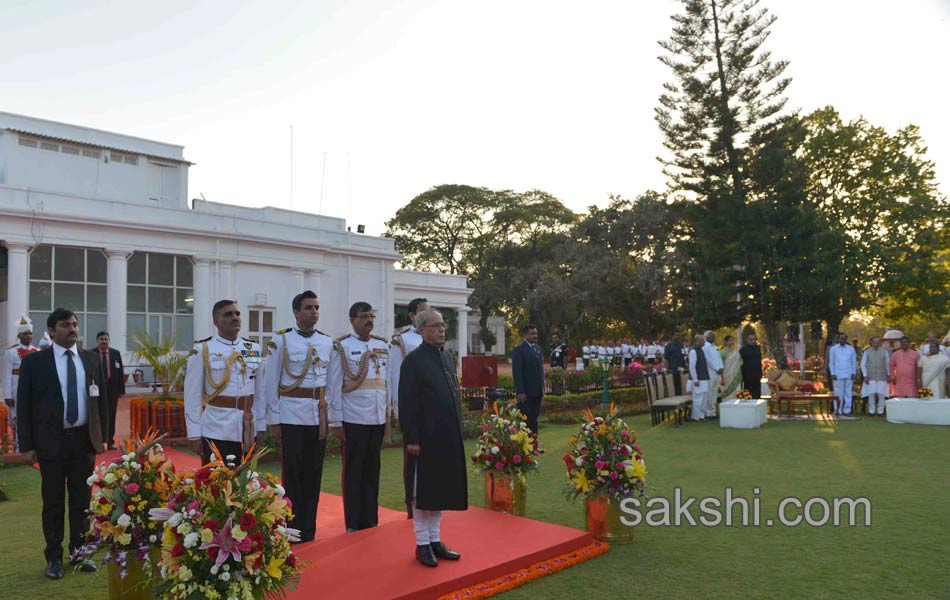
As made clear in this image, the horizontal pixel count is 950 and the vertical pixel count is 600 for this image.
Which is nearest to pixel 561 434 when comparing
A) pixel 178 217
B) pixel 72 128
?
pixel 178 217

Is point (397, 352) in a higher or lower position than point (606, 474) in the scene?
higher

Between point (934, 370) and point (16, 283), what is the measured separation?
21230 mm

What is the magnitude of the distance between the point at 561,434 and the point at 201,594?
9.33 metres

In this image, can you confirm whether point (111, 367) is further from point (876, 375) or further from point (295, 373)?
point (876, 375)

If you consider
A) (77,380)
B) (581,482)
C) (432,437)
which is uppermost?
(77,380)

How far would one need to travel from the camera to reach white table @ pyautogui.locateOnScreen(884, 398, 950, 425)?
12.7 metres

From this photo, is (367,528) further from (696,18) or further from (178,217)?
(696,18)

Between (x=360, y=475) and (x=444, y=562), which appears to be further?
(x=360, y=475)

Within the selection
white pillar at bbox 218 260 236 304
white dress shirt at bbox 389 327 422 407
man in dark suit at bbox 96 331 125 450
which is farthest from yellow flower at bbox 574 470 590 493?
white pillar at bbox 218 260 236 304

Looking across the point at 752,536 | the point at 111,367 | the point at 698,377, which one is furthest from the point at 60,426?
the point at 698,377

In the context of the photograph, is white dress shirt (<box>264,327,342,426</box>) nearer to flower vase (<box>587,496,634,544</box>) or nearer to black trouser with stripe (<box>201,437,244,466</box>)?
black trouser with stripe (<box>201,437,244,466</box>)

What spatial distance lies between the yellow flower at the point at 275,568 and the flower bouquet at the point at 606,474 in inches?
107

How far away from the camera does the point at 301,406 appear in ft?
17.9

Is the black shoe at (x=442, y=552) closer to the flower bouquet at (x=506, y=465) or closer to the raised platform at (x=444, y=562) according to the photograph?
the raised platform at (x=444, y=562)
